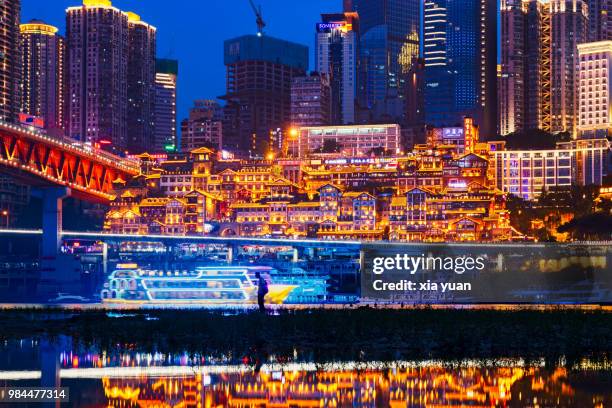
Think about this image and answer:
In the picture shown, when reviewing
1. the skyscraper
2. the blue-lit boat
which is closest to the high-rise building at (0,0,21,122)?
the skyscraper

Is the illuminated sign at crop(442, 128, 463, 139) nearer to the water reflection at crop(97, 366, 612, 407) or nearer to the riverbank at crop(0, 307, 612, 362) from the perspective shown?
the riverbank at crop(0, 307, 612, 362)

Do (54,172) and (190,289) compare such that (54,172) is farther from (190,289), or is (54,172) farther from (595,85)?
(595,85)

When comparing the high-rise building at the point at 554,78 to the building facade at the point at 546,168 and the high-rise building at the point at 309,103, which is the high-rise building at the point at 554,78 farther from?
the building facade at the point at 546,168

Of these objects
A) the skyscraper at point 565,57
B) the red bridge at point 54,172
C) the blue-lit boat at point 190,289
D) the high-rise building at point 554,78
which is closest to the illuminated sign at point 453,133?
Result: the high-rise building at point 554,78

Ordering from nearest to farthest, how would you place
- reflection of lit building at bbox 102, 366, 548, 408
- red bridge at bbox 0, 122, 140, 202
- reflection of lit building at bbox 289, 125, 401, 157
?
reflection of lit building at bbox 102, 366, 548, 408 < red bridge at bbox 0, 122, 140, 202 < reflection of lit building at bbox 289, 125, 401, 157

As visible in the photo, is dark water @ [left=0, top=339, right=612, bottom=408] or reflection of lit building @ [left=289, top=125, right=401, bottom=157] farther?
reflection of lit building @ [left=289, top=125, right=401, bottom=157]

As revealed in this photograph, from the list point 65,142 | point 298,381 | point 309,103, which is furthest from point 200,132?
point 298,381

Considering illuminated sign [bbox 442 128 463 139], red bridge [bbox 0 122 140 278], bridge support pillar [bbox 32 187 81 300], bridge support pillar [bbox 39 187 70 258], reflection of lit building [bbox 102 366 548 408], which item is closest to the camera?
reflection of lit building [bbox 102 366 548 408]

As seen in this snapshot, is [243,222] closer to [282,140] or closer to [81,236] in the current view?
[81,236]
